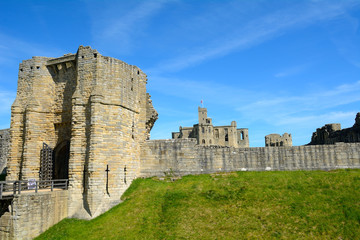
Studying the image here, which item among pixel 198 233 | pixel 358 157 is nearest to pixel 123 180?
pixel 198 233

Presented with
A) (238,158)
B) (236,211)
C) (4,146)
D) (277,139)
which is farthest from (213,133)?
(236,211)

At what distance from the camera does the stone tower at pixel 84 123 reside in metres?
17.6

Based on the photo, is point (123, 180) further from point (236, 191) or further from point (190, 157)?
point (236, 191)

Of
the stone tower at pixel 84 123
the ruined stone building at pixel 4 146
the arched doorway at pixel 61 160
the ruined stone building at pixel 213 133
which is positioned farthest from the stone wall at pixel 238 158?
the ruined stone building at pixel 213 133

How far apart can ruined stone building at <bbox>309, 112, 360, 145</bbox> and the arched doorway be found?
25.3 m

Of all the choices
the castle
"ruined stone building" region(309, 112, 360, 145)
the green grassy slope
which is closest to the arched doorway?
the castle

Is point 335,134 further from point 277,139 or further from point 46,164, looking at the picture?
point 277,139

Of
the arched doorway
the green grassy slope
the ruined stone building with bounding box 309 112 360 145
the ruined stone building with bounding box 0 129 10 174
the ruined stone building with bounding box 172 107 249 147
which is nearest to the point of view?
the green grassy slope

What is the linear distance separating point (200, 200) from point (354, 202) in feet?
26.2

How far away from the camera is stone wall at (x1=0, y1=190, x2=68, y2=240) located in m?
14.2

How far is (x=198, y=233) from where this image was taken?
13383 millimetres

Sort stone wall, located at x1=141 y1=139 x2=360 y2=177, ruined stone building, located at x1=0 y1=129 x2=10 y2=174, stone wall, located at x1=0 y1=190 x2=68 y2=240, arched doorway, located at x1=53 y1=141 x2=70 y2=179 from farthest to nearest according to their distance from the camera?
ruined stone building, located at x1=0 y1=129 x2=10 y2=174
stone wall, located at x1=141 y1=139 x2=360 y2=177
arched doorway, located at x1=53 y1=141 x2=70 y2=179
stone wall, located at x1=0 y1=190 x2=68 y2=240

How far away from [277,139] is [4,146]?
51.5 m

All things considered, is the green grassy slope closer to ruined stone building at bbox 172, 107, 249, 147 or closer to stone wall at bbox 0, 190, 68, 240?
stone wall at bbox 0, 190, 68, 240
